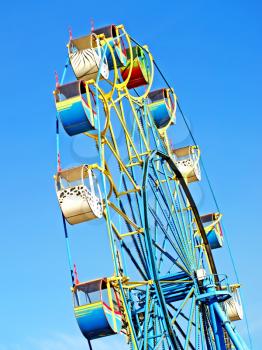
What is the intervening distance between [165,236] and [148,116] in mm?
3752

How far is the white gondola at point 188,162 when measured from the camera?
2214 centimetres

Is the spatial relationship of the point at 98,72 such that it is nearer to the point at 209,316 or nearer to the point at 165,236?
the point at 165,236

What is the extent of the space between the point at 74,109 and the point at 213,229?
8742mm

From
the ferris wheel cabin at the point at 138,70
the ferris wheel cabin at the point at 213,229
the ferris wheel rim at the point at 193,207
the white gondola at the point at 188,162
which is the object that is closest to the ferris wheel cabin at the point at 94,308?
the ferris wheel rim at the point at 193,207

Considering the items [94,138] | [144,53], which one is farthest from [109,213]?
[144,53]

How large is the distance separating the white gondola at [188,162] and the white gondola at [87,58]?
5.75 metres

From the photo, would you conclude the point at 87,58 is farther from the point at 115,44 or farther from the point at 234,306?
the point at 234,306

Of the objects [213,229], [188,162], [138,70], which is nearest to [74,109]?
[138,70]

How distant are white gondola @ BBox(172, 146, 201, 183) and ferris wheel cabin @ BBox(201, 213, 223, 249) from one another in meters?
1.41

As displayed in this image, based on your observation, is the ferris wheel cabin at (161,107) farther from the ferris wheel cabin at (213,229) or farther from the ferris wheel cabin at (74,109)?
the ferris wheel cabin at (74,109)

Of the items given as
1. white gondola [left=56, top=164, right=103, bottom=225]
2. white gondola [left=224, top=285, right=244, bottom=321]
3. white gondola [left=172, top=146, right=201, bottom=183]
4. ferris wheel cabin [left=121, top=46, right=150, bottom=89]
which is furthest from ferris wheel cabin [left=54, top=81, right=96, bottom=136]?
white gondola [left=224, top=285, right=244, bottom=321]

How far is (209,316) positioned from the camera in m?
19.0

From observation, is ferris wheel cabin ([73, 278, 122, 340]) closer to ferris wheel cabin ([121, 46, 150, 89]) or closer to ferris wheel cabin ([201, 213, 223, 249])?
ferris wheel cabin ([121, 46, 150, 89])

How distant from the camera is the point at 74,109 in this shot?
612 inches
